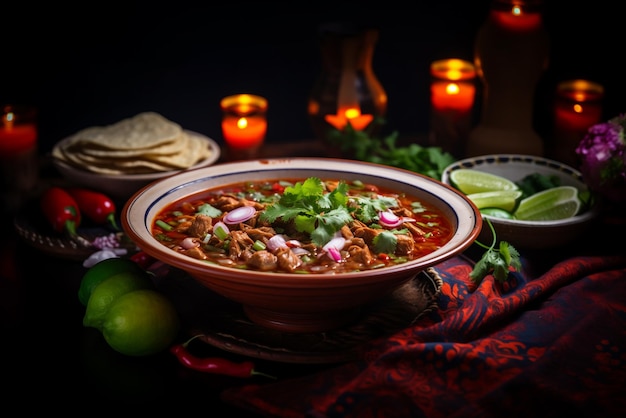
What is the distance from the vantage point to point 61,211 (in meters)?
3.72

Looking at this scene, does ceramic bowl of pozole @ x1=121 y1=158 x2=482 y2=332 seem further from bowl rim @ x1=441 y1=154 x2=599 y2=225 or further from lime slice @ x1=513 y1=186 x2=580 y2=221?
lime slice @ x1=513 y1=186 x2=580 y2=221

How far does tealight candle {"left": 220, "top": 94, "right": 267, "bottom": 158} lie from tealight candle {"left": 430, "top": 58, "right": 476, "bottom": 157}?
3.40ft

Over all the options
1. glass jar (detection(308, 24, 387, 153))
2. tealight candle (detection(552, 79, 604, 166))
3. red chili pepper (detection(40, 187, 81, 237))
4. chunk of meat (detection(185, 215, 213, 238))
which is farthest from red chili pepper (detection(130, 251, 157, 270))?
tealight candle (detection(552, 79, 604, 166))

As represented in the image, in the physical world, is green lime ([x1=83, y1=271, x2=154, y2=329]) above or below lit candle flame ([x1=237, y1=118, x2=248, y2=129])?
below

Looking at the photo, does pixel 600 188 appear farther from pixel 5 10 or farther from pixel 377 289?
pixel 5 10

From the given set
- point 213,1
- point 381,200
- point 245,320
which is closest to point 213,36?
point 213,1

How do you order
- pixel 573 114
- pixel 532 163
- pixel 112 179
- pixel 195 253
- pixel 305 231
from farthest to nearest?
1. pixel 573 114
2. pixel 532 163
3. pixel 112 179
4. pixel 305 231
5. pixel 195 253

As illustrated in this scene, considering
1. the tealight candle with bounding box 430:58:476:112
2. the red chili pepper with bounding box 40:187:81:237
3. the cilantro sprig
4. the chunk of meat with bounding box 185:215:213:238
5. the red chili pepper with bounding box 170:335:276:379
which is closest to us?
the red chili pepper with bounding box 170:335:276:379

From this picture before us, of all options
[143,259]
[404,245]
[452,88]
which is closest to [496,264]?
[404,245]

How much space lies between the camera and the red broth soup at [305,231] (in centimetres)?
274

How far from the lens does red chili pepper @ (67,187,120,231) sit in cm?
389

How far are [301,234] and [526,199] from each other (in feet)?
4.29

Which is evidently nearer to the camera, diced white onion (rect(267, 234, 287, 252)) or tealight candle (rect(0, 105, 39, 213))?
diced white onion (rect(267, 234, 287, 252))

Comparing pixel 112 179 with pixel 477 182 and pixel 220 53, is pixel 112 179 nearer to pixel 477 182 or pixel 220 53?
pixel 220 53
